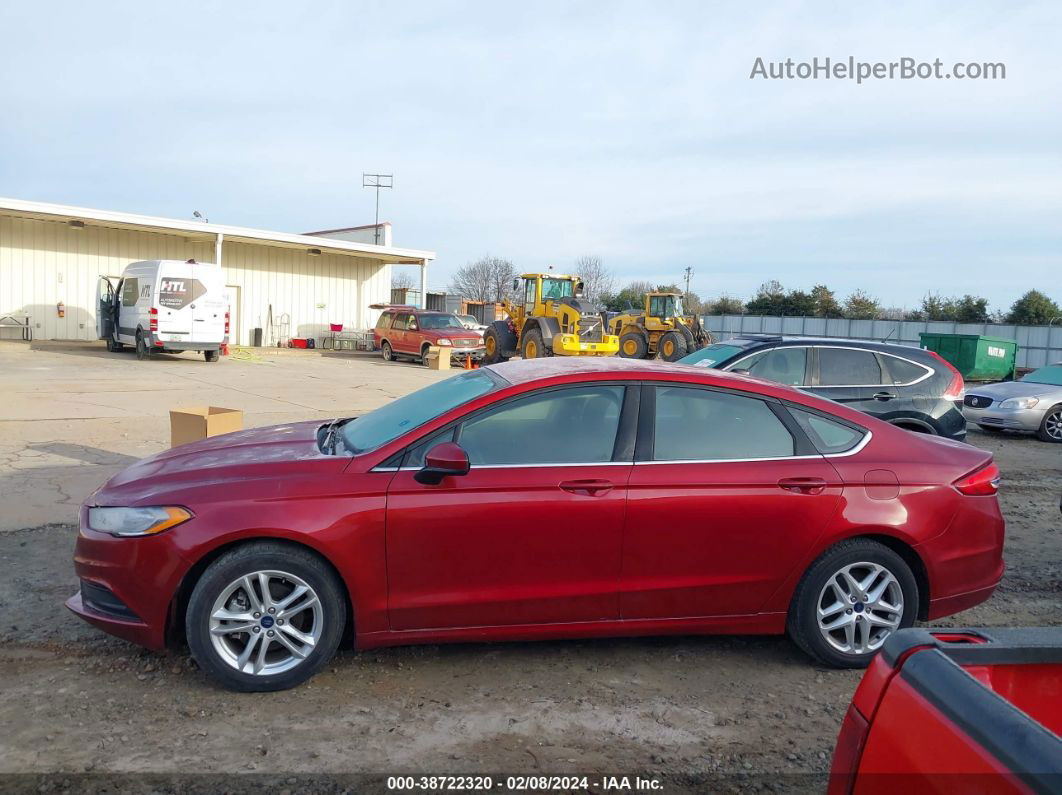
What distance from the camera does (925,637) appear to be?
190cm

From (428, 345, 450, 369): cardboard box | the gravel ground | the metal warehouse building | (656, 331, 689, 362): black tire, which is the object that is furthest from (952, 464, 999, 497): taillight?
the metal warehouse building

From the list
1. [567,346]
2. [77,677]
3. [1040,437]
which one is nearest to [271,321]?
[567,346]

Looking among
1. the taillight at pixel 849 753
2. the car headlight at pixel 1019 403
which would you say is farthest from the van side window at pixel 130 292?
the taillight at pixel 849 753

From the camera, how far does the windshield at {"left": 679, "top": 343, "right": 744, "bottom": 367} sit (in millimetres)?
9070

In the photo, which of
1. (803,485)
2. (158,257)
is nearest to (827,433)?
(803,485)

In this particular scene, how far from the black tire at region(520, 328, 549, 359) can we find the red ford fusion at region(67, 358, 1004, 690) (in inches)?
763

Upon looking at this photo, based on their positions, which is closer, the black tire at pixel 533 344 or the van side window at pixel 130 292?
the van side window at pixel 130 292

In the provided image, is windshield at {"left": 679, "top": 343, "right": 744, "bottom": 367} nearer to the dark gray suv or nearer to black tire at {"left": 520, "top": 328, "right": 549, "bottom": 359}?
the dark gray suv

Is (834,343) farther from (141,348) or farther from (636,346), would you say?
(636,346)

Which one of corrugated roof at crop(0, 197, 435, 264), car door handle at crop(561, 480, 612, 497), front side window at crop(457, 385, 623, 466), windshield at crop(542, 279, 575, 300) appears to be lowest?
car door handle at crop(561, 480, 612, 497)

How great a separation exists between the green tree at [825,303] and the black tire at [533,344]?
2993 cm

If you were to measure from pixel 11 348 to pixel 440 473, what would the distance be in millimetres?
24118

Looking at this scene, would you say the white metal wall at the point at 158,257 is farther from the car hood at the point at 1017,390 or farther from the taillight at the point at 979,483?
the taillight at the point at 979,483

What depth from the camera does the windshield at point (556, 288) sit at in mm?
25906
